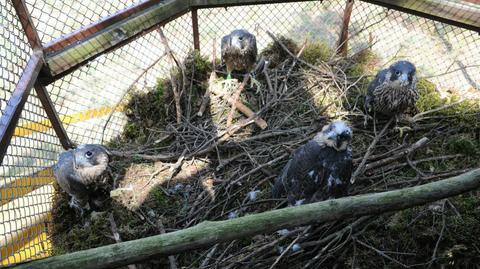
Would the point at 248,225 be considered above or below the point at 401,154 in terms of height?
above

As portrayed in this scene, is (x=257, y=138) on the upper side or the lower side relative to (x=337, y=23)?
lower

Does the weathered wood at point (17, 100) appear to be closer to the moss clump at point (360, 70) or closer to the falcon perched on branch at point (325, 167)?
the falcon perched on branch at point (325, 167)

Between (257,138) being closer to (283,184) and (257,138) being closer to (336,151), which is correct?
(283,184)

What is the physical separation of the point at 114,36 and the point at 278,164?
7.04 ft

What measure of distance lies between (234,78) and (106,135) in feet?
5.83

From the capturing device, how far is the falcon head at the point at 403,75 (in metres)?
3.90

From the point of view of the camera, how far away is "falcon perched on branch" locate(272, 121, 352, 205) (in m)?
3.15

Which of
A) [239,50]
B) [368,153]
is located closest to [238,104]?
[239,50]

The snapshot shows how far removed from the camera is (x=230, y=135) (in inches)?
177

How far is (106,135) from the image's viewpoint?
15.6 ft

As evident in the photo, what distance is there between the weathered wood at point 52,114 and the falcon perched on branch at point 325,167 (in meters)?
2.40

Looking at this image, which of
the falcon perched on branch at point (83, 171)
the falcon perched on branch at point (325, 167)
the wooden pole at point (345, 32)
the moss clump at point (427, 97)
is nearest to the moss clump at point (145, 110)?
the falcon perched on branch at point (83, 171)

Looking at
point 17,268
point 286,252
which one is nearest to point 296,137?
point 286,252

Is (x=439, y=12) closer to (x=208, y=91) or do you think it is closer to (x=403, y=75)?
(x=403, y=75)
